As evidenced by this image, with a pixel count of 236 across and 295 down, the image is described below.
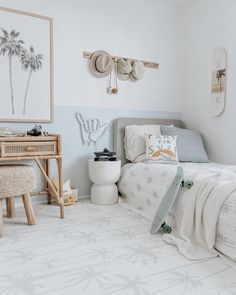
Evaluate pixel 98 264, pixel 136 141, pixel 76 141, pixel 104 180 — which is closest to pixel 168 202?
pixel 98 264

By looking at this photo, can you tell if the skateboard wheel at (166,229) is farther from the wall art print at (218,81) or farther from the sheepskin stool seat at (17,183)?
the wall art print at (218,81)

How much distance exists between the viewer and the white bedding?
71.8 inches

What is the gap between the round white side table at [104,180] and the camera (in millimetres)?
2969

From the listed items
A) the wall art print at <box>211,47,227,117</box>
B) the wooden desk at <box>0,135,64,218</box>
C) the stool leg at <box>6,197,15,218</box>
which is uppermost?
the wall art print at <box>211,47,227,117</box>

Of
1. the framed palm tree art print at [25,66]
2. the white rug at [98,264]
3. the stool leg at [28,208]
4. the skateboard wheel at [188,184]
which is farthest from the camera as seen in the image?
the framed palm tree art print at [25,66]

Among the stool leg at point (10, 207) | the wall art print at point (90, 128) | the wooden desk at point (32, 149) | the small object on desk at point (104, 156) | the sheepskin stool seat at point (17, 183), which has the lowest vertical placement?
the stool leg at point (10, 207)

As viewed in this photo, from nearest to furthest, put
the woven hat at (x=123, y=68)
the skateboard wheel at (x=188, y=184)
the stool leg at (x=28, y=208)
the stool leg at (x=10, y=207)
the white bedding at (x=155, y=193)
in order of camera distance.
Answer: the white bedding at (x=155, y=193) → the skateboard wheel at (x=188, y=184) → the stool leg at (x=28, y=208) → the stool leg at (x=10, y=207) → the woven hat at (x=123, y=68)

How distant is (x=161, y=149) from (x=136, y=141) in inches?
13.5

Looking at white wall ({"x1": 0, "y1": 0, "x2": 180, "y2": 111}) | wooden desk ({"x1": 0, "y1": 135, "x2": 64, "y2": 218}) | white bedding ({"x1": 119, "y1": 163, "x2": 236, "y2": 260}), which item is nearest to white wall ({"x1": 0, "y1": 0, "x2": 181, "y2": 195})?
white wall ({"x1": 0, "y1": 0, "x2": 180, "y2": 111})

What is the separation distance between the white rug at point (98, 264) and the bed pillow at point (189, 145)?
3.23ft

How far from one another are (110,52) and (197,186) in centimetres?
193

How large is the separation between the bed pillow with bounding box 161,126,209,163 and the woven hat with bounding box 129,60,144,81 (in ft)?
2.25

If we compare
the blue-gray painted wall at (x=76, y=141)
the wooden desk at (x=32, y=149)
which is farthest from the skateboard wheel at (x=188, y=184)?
the blue-gray painted wall at (x=76, y=141)

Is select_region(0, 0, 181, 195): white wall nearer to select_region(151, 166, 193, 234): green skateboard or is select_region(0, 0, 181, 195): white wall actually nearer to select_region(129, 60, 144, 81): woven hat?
select_region(129, 60, 144, 81): woven hat
